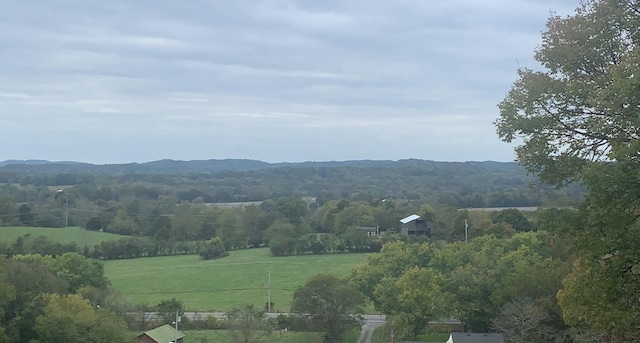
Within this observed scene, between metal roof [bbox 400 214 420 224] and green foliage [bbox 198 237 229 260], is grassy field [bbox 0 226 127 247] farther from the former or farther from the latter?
metal roof [bbox 400 214 420 224]

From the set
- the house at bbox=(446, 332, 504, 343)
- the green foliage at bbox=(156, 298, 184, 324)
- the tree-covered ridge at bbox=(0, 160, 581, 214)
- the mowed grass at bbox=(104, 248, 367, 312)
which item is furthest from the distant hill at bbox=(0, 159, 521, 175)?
the house at bbox=(446, 332, 504, 343)

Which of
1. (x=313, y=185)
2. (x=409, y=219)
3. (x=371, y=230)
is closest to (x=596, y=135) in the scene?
(x=409, y=219)

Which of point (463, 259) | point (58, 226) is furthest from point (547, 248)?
point (58, 226)

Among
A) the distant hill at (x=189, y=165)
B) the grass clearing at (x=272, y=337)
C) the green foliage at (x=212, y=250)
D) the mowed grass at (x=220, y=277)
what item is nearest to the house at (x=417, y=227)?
the mowed grass at (x=220, y=277)

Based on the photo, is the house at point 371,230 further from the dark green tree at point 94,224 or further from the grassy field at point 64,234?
the dark green tree at point 94,224

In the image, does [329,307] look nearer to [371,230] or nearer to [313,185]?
[371,230]

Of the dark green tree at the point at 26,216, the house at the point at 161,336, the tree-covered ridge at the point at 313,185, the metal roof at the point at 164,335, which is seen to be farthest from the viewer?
the tree-covered ridge at the point at 313,185
